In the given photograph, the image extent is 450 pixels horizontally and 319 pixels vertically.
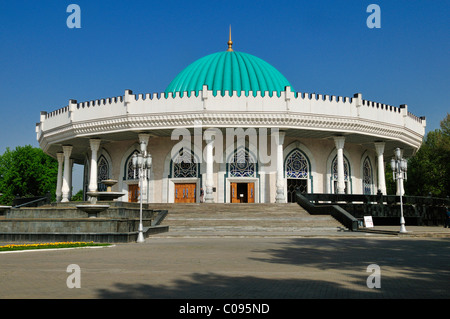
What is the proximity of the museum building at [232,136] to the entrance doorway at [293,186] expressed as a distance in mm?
73

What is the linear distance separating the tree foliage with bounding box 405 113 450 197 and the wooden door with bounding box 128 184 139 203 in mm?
32405

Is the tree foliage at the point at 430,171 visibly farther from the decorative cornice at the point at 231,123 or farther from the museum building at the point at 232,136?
the decorative cornice at the point at 231,123

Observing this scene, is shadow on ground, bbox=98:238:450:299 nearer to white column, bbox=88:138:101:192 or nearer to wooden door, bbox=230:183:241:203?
wooden door, bbox=230:183:241:203

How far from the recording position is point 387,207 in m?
26.3

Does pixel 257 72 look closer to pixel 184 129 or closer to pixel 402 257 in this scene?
pixel 184 129

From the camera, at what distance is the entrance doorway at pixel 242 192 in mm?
30136

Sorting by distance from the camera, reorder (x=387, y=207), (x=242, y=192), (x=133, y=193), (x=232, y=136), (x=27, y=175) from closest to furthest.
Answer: (x=387, y=207) → (x=232, y=136) → (x=242, y=192) → (x=133, y=193) → (x=27, y=175)

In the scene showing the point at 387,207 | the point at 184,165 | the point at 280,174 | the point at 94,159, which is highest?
the point at 94,159

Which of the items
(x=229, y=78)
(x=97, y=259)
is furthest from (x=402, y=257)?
(x=229, y=78)

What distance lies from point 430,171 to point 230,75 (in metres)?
31.2

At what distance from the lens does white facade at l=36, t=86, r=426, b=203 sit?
2780 centimetres

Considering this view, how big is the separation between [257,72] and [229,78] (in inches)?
101

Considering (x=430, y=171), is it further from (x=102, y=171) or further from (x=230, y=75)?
(x=102, y=171)

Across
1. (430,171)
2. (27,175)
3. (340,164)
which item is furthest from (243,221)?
(27,175)
